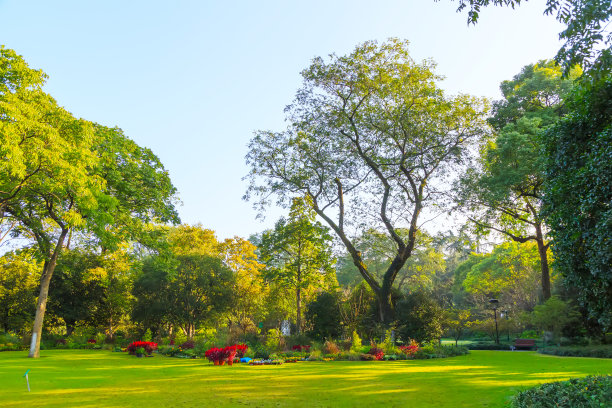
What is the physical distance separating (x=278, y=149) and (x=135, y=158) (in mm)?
7528

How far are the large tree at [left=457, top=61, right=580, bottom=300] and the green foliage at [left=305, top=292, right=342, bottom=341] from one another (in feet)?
30.2

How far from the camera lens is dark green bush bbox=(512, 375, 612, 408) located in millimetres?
4906

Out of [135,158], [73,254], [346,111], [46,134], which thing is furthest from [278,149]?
[73,254]

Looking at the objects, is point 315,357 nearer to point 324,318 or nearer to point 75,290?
point 324,318

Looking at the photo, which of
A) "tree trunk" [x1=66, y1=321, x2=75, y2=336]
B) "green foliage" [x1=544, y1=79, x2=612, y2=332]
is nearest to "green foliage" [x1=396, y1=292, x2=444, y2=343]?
"green foliage" [x1=544, y1=79, x2=612, y2=332]

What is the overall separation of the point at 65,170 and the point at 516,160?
1933 cm

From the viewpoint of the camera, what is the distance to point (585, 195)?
6023 mm

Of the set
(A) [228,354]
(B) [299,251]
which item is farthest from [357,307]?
(A) [228,354]

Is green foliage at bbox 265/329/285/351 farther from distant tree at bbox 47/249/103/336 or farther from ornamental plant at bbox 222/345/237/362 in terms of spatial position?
distant tree at bbox 47/249/103/336

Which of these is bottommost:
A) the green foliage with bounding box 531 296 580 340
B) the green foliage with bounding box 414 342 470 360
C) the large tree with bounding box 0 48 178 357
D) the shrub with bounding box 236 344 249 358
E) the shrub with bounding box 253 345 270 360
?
the green foliage with bounding box 414 342 470 360

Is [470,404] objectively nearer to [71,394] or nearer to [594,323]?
[71,394]

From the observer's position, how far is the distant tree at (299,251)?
22.2m

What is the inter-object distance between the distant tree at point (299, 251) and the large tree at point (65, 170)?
596 cm

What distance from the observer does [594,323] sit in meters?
18.7
